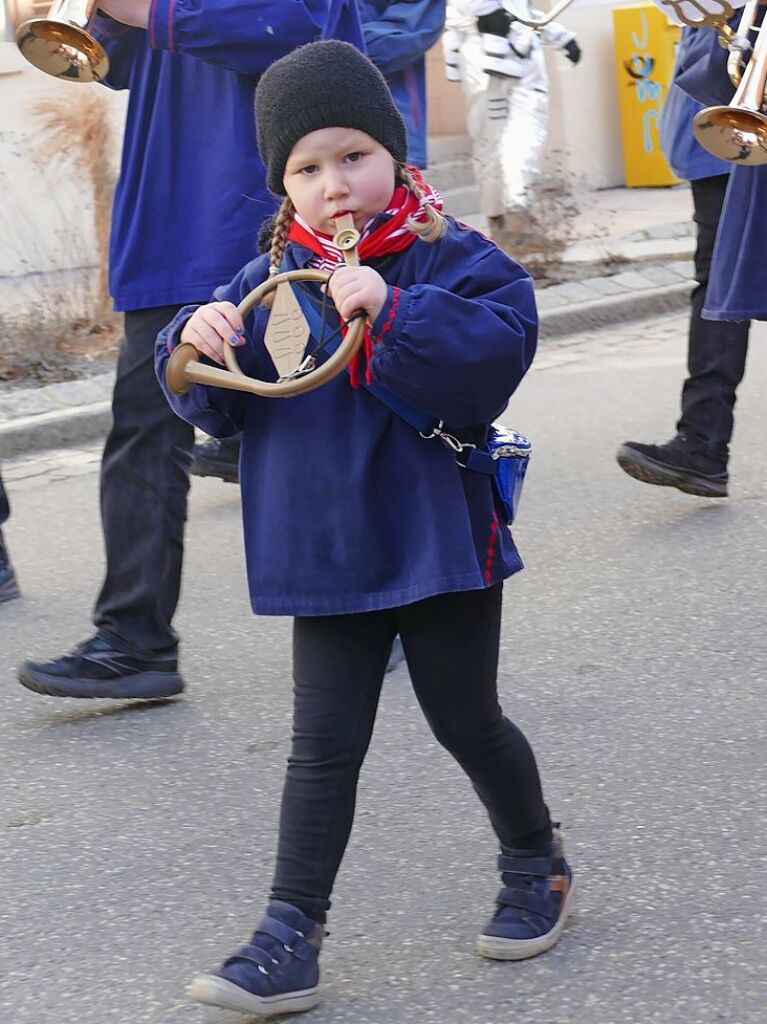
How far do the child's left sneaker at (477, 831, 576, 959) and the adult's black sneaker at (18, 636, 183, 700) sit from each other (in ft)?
4.40

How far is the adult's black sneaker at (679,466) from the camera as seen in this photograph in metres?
5.38

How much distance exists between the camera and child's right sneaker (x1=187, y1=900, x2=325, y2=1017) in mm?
2674

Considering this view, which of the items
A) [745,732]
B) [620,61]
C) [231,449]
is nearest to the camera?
[745,732]

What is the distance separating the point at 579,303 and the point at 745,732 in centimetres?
531

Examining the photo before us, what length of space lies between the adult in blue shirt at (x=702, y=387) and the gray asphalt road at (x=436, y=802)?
0.48 ft

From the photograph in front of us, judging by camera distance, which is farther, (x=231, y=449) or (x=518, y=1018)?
(x=231, y=449)

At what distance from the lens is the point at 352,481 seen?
2.70 metres

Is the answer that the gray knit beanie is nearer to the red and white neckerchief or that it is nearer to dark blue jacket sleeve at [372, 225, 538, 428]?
the red and white neckerchief

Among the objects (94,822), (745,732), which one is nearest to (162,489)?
(94,822)

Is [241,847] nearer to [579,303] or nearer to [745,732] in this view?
[745,732]

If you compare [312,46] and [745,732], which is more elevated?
[312,46]

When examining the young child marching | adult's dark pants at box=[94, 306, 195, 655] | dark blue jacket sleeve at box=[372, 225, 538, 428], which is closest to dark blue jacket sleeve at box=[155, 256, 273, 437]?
the young child marching

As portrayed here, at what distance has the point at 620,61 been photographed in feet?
42.5

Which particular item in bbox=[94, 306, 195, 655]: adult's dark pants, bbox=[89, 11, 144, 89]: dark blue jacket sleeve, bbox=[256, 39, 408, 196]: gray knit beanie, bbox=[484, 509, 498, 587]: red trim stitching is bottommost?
bbox=[94, 306, 195, 655]: adult's dark pants
